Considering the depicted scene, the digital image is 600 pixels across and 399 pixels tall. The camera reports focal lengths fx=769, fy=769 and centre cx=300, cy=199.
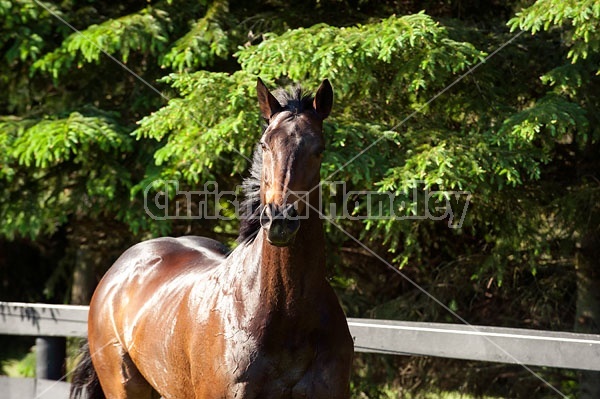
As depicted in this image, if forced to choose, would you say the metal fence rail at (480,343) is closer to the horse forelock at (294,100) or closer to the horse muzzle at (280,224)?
the horse forelock at (294,100)

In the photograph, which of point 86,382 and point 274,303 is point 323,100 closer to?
point 274,303

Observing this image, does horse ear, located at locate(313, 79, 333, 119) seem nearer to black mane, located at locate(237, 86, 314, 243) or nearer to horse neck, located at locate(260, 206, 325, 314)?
black mane, located at locate(237, 86, 314, 243)

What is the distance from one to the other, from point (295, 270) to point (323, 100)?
32.6 inches

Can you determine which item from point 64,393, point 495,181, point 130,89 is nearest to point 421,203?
point 495,181

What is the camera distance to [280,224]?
3023mm

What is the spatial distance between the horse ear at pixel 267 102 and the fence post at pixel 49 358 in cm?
338

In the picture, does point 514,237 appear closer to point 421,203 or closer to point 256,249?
point 421,203

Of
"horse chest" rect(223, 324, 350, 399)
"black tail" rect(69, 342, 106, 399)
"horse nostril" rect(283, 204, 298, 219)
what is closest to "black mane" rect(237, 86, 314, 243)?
"horse nostril" rect(283, 204, 298, 219)

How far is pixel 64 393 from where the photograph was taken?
5.77 meters

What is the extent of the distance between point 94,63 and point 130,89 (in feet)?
1.78

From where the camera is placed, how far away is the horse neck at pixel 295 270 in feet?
11.1

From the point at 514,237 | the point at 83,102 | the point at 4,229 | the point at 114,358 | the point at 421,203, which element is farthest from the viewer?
the point at 83,102

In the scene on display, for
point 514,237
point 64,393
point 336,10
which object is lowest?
point 64,393

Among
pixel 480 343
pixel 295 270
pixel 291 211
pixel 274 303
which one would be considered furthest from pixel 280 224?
pixel 480 343
